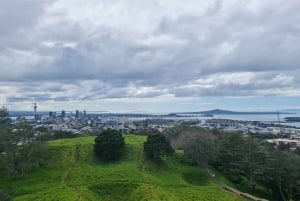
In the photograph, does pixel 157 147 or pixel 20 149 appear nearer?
pixel 20 149

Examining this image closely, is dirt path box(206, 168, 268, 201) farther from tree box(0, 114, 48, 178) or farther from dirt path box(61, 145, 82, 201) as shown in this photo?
tree box(0, 114, 48, 178)

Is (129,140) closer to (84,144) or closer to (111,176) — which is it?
(84,144)

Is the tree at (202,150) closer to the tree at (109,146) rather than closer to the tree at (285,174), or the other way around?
the tree at (285,174)

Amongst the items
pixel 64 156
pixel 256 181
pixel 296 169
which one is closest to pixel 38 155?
pixel 64 156

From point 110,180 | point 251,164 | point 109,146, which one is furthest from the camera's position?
point 109,146

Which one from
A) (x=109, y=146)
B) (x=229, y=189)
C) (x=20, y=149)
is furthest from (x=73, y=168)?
(x=229, y=189)

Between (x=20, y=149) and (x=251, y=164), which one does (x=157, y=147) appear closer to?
(x=251, y=164)

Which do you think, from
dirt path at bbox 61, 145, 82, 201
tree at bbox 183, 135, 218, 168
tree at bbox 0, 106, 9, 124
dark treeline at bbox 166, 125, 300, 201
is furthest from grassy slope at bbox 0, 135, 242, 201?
tree at bbox 0, 106, 9, 124
